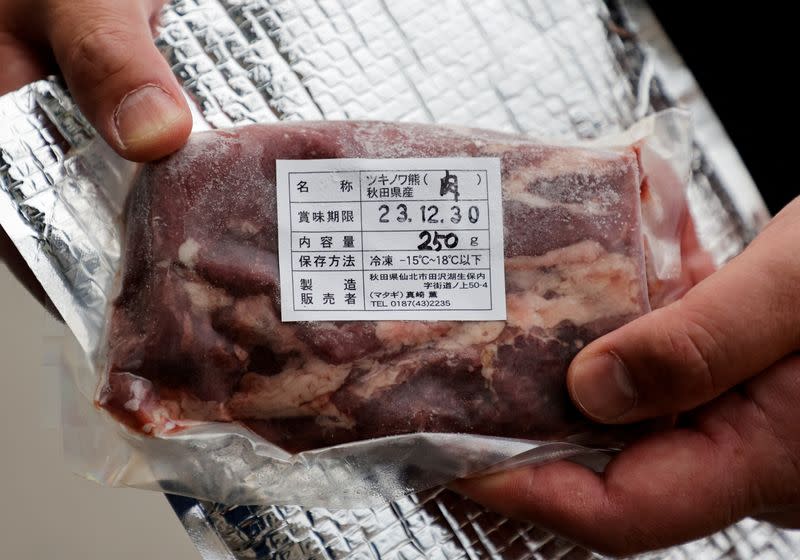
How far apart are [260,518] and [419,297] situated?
0.50m

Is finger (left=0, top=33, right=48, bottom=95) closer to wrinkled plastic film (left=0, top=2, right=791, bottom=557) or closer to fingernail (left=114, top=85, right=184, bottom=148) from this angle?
wrinkled plastic film (left=0, top=2, right=791, bottom=557)

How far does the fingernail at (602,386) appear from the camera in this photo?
1019 mm

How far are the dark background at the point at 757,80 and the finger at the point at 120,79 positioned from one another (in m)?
1.35

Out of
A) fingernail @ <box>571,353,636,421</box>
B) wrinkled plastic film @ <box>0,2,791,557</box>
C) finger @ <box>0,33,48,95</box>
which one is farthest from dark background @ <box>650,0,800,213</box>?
finger @ <box>0,33,48,95</box>

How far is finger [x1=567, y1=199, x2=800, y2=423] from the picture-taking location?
1.02m

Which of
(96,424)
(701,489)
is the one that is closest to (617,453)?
(701,489)

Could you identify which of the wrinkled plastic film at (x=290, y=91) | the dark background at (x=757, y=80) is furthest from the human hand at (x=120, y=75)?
the dark background at (x=757, y=80)

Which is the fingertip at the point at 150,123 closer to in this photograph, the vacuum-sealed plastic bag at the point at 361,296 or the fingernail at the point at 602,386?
the vacuum-sealed plastic bag at the point at 361,296

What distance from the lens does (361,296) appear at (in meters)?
1.04

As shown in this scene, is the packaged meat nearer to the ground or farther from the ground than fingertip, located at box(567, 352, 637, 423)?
farther from the ground

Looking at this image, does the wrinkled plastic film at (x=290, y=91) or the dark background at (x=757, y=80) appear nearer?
the wrinkled plastic film at (x=290, y=91)

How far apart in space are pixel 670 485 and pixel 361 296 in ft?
1.78

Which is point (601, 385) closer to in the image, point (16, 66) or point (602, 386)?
point (602, 386)

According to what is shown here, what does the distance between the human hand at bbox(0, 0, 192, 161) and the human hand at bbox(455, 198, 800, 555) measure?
688mm
